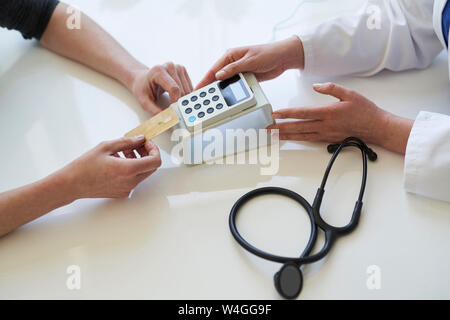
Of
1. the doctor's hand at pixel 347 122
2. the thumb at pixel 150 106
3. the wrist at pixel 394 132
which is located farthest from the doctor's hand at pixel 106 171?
the wrist at pixel 394 132

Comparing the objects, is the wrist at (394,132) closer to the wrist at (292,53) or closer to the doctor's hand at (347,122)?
the doctor's hand at (347,122)

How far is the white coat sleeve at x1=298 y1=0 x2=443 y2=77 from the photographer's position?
0.80 meters

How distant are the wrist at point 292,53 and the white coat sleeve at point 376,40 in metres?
0.01

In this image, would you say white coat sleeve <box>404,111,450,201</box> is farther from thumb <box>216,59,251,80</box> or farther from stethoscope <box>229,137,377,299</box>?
thumb <box>216,59,251,80</box>

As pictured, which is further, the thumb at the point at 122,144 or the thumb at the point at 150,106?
the thumb at the point at 150,106

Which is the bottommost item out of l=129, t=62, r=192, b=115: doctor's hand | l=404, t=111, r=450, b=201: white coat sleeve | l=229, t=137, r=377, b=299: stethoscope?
l=229, t=137, r=377, b=299: stethoscope

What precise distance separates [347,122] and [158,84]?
368 mm

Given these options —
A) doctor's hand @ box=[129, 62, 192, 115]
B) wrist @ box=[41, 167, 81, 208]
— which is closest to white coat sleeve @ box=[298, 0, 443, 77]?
doctor's hand @ box=[129, 62, 192, 115]

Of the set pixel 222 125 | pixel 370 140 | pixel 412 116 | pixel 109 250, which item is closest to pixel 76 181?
pixel 109 250

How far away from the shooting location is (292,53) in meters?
0.82

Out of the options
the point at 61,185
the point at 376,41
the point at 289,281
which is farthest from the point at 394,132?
the point at 61,185

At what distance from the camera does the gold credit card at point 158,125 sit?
2.32ft

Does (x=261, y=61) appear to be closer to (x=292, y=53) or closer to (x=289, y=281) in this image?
(x=292, y=53)

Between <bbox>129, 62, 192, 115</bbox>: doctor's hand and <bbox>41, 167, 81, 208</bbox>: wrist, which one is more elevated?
<bbox>129, 62, 192, 115</bbox>: doctor's hand
